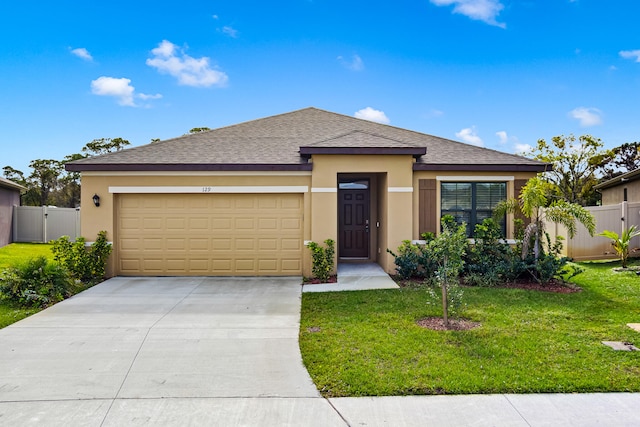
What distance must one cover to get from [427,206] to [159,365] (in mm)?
7551

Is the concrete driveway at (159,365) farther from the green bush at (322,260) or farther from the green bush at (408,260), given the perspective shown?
the green bush at (408,260)

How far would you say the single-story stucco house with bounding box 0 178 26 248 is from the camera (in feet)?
57.3

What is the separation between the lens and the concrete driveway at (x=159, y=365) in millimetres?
3660

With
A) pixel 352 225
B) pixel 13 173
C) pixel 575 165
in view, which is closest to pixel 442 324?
pixel 352 225

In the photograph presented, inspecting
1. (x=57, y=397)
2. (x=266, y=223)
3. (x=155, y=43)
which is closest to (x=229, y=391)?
(x=57, y=397)

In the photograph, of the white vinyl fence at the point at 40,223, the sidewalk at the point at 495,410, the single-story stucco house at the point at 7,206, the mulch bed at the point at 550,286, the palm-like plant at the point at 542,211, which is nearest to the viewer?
the sidewalk at the point at 495,410

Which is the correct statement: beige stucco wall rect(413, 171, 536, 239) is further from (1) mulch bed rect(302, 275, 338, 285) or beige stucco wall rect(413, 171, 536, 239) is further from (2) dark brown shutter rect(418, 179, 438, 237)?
(1) mulch bed rect(302, 275, 338, 285)

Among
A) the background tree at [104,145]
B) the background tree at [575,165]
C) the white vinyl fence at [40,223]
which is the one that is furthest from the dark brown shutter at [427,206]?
the background tree at [104,145]

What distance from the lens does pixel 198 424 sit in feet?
11.4

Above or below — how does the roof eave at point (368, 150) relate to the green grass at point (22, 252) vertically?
above

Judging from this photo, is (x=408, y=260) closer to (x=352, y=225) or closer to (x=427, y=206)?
(x=427, y=206)

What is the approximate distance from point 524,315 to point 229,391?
4.95 meters

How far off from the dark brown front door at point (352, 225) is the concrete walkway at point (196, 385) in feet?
17.6

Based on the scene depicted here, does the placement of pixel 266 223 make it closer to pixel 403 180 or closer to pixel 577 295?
pixel 403 180
